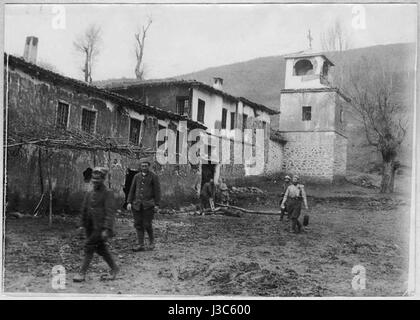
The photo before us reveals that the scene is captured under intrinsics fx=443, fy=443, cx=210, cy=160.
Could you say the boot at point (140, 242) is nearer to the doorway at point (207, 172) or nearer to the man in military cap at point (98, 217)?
the man in military cap at point (98, 217)

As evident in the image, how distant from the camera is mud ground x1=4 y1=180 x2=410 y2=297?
25.8 ft

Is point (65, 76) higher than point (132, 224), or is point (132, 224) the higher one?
point (65, 76)

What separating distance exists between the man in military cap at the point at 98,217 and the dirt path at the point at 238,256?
0.69 metres

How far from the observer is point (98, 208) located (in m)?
7.27

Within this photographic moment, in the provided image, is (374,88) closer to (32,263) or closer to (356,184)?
(356,184)

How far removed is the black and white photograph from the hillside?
49 mm

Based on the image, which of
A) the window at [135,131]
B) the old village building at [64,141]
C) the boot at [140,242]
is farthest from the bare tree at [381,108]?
the window at [135,131]

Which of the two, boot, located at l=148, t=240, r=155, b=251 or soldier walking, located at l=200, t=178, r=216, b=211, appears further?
soldier walking, located at l=200, t=178, r=216, b=211

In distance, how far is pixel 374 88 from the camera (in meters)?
10.4

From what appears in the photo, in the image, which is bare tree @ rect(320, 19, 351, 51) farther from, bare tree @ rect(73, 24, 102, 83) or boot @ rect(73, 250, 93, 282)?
boot @ rect(73, 250, 93, 282)

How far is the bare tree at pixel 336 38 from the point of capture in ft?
29.1

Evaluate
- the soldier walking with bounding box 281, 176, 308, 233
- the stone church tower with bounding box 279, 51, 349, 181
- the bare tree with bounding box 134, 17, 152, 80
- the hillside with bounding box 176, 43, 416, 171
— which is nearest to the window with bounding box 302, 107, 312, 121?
the stone church tower with bounding box 279, 51, 349, 181

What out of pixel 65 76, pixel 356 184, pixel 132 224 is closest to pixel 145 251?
pixel 132 224
